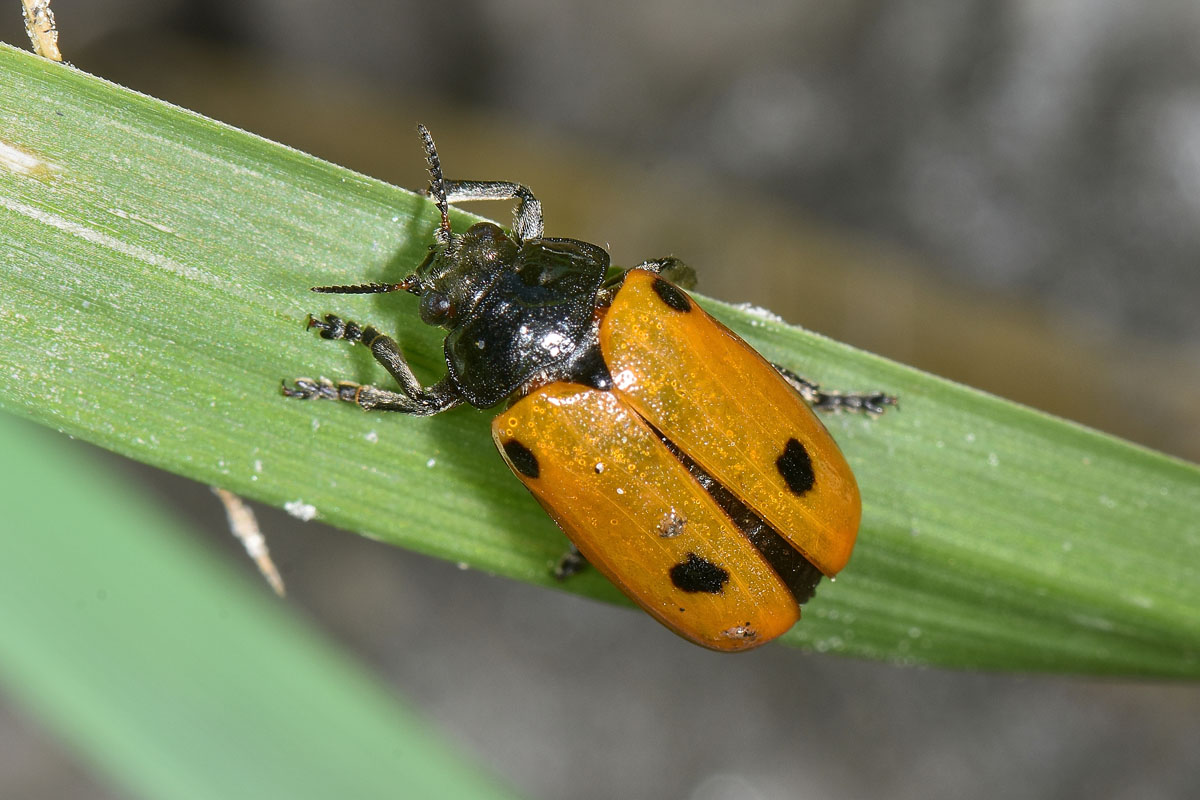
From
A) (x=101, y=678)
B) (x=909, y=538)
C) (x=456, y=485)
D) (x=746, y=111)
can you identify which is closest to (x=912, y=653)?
(x=909, y=538)

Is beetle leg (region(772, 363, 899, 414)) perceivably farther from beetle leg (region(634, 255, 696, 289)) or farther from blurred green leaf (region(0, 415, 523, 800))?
blurred green leaf (region(0, 415, 523, 800))

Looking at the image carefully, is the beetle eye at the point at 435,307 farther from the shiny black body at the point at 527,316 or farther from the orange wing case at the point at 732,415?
the orange wing case at the point at 732,415

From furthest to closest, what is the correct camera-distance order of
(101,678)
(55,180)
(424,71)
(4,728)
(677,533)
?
1. (424,71)
2. (4,728)
3. (677,533)
4. (55,180)
5. (101,678)

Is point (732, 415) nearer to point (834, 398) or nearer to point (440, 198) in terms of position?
point (834, 398)

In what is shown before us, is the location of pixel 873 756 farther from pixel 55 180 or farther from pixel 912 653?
pixel 55 180

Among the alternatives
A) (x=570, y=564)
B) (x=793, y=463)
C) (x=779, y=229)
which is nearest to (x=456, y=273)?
(x=570, y=564)

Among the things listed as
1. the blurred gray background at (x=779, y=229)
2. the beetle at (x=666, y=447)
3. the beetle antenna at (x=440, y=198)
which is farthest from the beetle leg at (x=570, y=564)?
the blurred gray background at (x=779, y=229)

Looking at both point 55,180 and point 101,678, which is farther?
point 55,180
